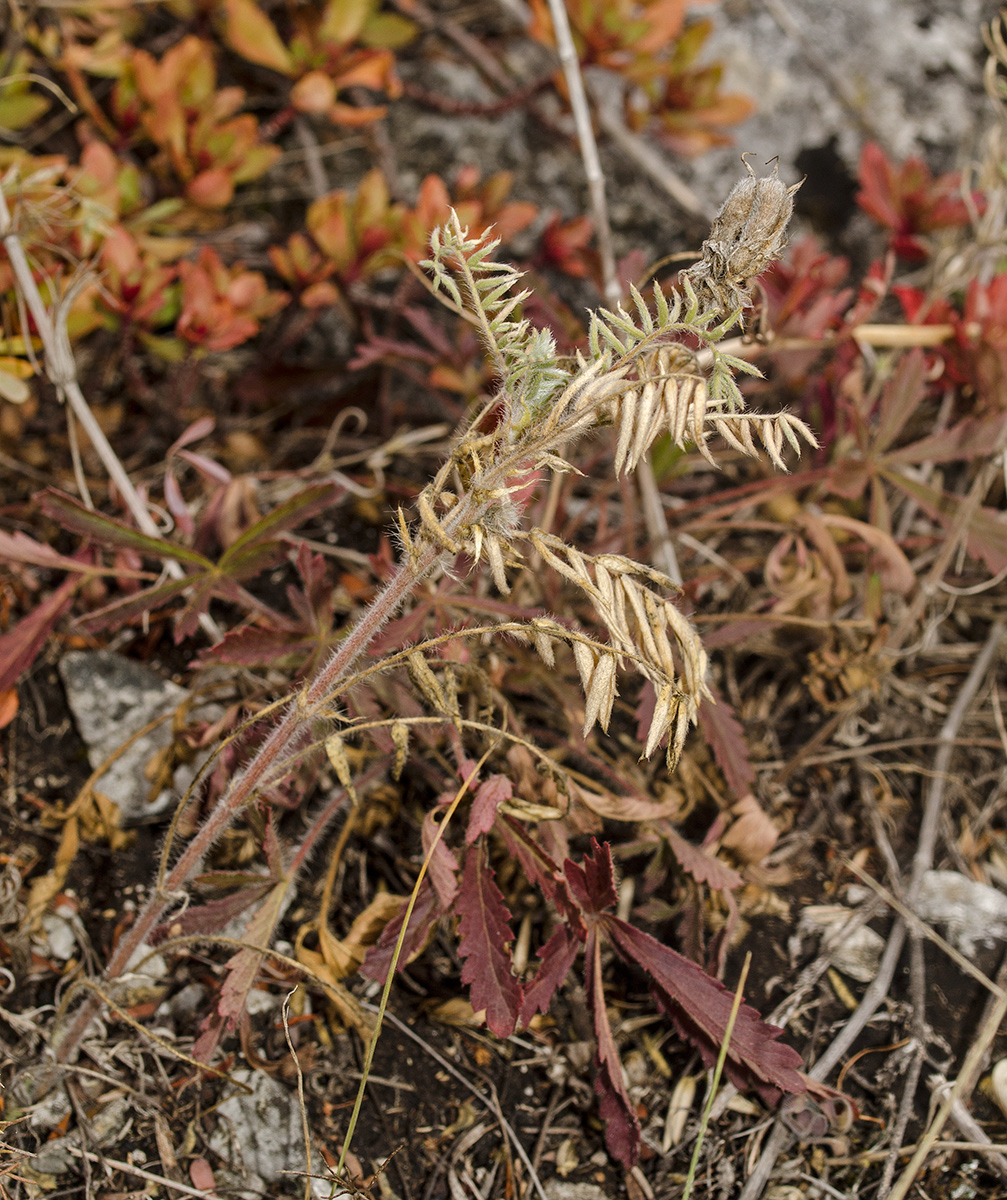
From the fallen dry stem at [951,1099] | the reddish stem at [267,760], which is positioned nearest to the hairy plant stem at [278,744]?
the reddish stem at [267,760]

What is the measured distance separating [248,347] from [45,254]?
62 centimetres

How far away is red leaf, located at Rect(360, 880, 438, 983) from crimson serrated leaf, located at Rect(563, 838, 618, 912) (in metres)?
0.23

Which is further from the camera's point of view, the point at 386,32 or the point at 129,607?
the point at 386,32

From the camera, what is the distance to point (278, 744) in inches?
54.0

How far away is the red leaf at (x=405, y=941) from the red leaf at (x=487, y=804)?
137 millimetres

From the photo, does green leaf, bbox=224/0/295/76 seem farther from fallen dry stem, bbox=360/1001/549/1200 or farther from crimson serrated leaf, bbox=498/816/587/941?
fallen dry stem, bbox=360/1001/549/1200

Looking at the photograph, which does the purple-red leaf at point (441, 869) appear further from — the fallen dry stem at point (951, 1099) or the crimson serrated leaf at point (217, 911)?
the fallen dry stem at point (951, 1099)

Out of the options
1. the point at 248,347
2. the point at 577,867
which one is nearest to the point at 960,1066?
the point at 577,867

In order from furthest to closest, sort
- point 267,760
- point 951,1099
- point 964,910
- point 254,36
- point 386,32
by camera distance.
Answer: point 386,32 < point 254,36 < point 964,910 < point 951,1099 < point 267,760

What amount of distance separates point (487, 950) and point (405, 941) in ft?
0.45

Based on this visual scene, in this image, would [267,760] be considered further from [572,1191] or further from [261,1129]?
[572,1191]

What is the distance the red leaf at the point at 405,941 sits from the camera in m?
1.49

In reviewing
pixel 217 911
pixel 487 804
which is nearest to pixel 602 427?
pixel 487 804

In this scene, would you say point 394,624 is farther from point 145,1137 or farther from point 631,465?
point 145,1137
